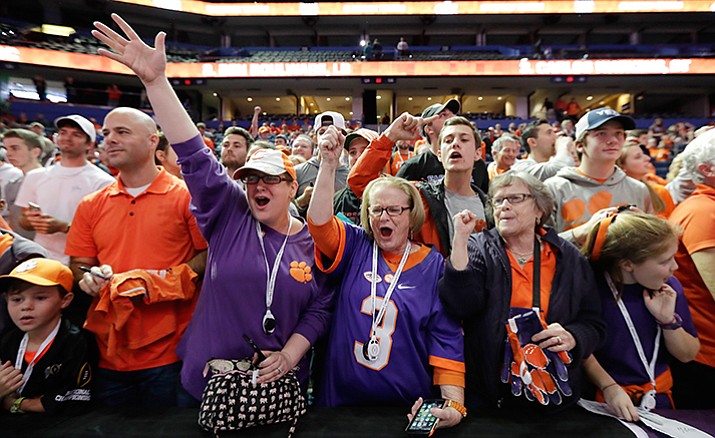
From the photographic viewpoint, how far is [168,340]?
1.91 meters

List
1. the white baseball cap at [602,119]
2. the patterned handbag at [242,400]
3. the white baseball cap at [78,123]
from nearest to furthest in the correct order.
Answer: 1. the patterned handbag at [242,400]
2. the white baseball cap at [602,119]
3. the white baseball cap at [78,123]

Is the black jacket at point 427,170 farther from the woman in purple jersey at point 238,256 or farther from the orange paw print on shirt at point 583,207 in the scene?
the woman in purple jersey at point 238,256

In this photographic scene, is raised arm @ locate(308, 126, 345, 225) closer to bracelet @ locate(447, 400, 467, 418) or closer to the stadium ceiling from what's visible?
bracelet @ locate(447, 400, 467, 418)

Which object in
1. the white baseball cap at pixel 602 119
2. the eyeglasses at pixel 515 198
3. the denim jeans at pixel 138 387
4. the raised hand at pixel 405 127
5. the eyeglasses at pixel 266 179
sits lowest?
the denim jeans at pixel 138 387

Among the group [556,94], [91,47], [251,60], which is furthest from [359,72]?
[91,47]

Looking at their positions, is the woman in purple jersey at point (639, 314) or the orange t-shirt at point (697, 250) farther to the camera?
the orange t-shirt at point (697, 250)

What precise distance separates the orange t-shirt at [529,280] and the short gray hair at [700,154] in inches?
40.7

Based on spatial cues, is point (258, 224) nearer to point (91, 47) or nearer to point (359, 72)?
point (359, 72)

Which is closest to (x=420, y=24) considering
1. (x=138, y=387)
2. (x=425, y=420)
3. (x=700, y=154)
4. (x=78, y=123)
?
(x=78, y=123)

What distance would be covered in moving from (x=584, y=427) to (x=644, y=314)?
616mm

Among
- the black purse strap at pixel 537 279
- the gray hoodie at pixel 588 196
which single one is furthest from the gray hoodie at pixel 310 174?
the black purse strap at pixel 537 279

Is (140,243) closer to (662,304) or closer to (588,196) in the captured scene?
(662,304)

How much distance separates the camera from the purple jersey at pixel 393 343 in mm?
1675

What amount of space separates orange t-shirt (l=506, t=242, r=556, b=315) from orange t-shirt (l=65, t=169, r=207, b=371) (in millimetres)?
1514
